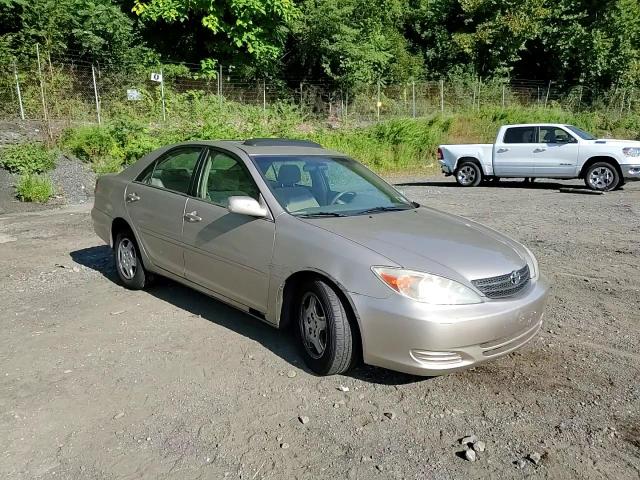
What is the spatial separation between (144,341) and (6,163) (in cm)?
1095

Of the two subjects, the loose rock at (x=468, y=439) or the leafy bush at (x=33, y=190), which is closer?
the loose rock at (x=468, y=439)

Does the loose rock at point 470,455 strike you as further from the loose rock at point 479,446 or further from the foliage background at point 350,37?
the foliage background at point 350,37

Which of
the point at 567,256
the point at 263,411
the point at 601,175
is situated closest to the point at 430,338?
the point at 263,411

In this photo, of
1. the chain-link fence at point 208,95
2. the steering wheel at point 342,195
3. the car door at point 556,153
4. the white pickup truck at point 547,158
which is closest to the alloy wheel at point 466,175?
the white pickup truck at point 547,158

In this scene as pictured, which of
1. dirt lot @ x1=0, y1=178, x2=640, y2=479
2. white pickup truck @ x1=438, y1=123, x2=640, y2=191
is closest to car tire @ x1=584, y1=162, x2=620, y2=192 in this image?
white pickup truck @ x1=438, y1=123, x2=640, y2=191

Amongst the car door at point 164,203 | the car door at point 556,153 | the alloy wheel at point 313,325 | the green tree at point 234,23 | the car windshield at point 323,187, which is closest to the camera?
the alloy wheel at point 313,325

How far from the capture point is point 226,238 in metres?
4.42

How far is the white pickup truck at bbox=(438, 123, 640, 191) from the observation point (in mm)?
13734

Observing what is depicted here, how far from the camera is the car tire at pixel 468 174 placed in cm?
1580

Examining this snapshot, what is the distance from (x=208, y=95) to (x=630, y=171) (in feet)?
42.7

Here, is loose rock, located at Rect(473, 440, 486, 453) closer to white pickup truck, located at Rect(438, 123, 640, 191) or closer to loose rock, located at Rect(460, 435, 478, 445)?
loose rock, located at Rect(460, 435, 478, 445)

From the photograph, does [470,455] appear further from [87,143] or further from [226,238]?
[87,143]

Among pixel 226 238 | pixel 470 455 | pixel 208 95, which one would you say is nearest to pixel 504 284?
pixel 470 455

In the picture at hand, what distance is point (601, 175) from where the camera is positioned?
46.0 ft
